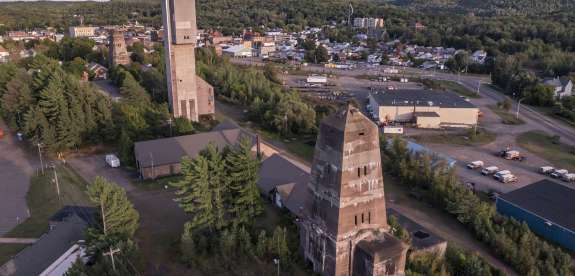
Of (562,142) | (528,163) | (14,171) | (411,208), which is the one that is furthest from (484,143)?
(14,171)

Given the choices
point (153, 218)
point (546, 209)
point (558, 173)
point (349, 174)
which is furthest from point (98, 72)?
point (546, 209)

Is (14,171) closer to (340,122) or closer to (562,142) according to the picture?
(340,122)

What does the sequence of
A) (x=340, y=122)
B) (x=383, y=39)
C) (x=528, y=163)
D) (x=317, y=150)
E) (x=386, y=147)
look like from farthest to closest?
(x=383, y=39)
(x=528, y=163)
(x=386, y=147)
(x=317, y=150)
(x=340, y=122)

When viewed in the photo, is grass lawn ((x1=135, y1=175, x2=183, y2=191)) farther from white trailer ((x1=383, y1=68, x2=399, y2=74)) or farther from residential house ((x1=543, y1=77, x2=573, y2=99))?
white trailer ((x1=383, y1=68, x2=399, y2=74))

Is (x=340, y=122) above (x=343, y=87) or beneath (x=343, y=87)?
above

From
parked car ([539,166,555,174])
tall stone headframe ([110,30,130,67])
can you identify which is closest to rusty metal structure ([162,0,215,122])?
tall stone headframe ([110,30,130,67])

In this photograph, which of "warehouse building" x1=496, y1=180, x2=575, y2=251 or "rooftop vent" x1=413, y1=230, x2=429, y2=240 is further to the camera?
"warehouse building" x1=496, y1=180, x2=575, y2=251

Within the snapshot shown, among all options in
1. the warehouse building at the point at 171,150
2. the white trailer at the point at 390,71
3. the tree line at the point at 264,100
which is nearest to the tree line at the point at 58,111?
the warehouse building at the point at 171,150

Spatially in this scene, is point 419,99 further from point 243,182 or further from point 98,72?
point 98,72
